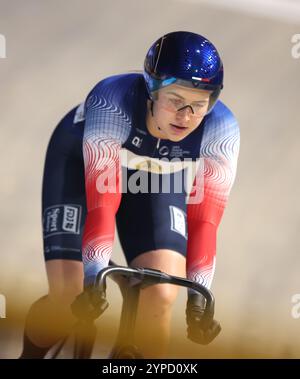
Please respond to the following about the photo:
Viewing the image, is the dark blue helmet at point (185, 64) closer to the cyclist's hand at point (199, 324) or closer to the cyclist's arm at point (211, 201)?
the cyclist's arm at point (211, 201)

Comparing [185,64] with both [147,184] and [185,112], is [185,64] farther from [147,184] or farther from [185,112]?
[147,184]

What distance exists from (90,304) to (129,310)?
0.31 metres

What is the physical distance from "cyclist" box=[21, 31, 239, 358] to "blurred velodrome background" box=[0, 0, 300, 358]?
1.19 meters

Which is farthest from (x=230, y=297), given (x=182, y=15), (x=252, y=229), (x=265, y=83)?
(x=182, y=15)

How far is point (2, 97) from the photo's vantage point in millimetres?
4578

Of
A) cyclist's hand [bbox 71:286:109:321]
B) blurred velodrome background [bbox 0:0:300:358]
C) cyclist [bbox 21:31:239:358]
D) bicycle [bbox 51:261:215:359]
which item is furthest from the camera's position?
blurred velodrome background [bbox 0:0:300:358]

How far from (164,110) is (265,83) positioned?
2165 mm

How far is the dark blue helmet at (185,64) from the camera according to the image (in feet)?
9.17

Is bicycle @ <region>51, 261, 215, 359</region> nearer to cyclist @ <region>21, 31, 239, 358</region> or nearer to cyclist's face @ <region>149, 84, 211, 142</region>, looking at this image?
cyclist @ <region>21, 31, 239, 358</region>

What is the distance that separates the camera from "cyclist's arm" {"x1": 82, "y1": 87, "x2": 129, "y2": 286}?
2576 millimetres

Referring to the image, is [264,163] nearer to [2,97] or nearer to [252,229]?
[252,229]

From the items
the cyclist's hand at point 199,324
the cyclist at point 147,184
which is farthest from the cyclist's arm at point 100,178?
the cyclist's hand at point 199,324

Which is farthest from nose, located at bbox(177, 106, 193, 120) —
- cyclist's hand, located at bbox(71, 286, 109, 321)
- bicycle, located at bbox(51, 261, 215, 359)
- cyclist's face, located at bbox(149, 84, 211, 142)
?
cyclist's hand, located at bbox(71, 286, 109, 321)

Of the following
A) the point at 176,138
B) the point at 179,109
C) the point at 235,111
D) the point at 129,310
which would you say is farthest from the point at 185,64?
the point at 235,111
